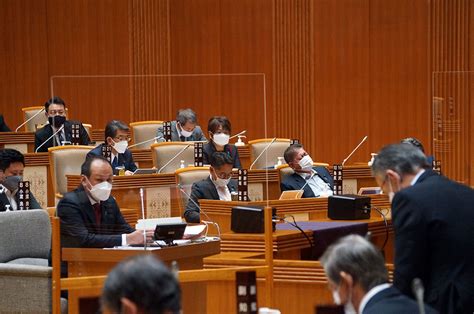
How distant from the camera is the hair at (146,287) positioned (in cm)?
240

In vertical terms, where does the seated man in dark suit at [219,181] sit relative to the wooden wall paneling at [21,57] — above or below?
below

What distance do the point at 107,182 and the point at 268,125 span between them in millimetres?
7354

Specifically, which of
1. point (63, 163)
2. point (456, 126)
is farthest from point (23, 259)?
point (456, 126)

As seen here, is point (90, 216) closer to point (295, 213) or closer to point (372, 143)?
point (295, 213)

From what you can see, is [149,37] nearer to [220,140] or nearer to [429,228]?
[220,140]

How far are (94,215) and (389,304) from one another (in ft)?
9.33

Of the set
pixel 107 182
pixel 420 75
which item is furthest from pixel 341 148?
pixel 107 182

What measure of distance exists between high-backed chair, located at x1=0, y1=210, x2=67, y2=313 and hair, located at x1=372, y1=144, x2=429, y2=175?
2.18m

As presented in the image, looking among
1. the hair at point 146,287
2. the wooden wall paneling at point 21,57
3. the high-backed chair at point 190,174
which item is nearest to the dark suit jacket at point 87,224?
the high-backed chair at point 190,174

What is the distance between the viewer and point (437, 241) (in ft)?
13.1

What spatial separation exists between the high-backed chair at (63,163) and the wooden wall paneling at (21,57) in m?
4.99

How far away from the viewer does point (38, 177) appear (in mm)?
10273

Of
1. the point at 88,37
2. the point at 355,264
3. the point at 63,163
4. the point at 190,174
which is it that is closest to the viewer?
the point at 355,264

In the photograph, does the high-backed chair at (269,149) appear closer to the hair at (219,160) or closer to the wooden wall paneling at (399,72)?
the wooden wall paneling at (399,72)
